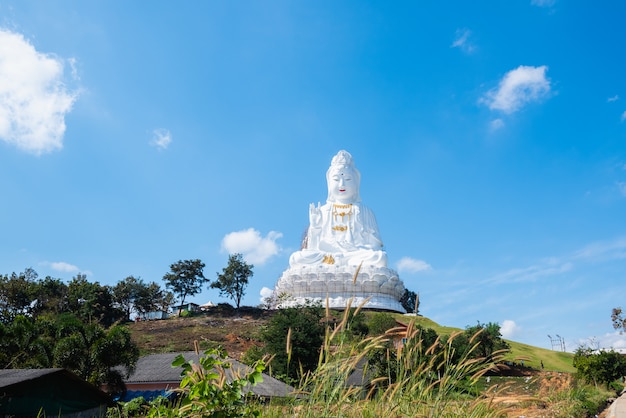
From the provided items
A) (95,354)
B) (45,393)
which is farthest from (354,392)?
(95,354)

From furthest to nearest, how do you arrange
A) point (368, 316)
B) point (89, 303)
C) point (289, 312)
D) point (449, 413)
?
point (89, 303) < point (368, 316) < point (289, 312) < point (449, 413)

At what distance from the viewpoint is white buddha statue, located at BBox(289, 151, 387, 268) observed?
38062 millimetres

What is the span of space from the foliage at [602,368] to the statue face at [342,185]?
22.9 m

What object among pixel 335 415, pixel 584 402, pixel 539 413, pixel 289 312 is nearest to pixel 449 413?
pixel 335 415

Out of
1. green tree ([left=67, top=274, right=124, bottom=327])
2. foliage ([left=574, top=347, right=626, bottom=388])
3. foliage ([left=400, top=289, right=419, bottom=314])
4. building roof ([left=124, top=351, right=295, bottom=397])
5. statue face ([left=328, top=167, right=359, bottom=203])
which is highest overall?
statue face ([left=328, top=167, right=359, bottom=203])

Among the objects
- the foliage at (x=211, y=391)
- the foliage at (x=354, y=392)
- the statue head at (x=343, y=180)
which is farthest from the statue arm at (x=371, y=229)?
the foliage at (x=211, y=391)

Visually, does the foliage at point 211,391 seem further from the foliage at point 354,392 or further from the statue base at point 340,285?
the statue base at point 340,285

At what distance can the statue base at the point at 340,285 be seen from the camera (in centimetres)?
3669

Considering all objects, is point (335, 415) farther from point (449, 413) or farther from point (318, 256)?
point (318, 256)

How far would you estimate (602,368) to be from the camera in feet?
63.2

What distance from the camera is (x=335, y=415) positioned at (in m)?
2.96

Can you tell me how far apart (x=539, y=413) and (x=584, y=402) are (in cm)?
358

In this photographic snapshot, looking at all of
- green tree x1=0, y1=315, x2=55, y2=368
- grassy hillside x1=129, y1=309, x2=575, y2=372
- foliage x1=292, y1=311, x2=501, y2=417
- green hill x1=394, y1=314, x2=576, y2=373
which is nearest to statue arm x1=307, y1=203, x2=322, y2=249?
grassy hillside x1=129, y1=309, x2=575, y2=372

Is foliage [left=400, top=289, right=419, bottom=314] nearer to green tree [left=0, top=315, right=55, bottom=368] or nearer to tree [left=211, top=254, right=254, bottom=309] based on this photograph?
tree [left=211, top=254, right=254, bottom=309]
